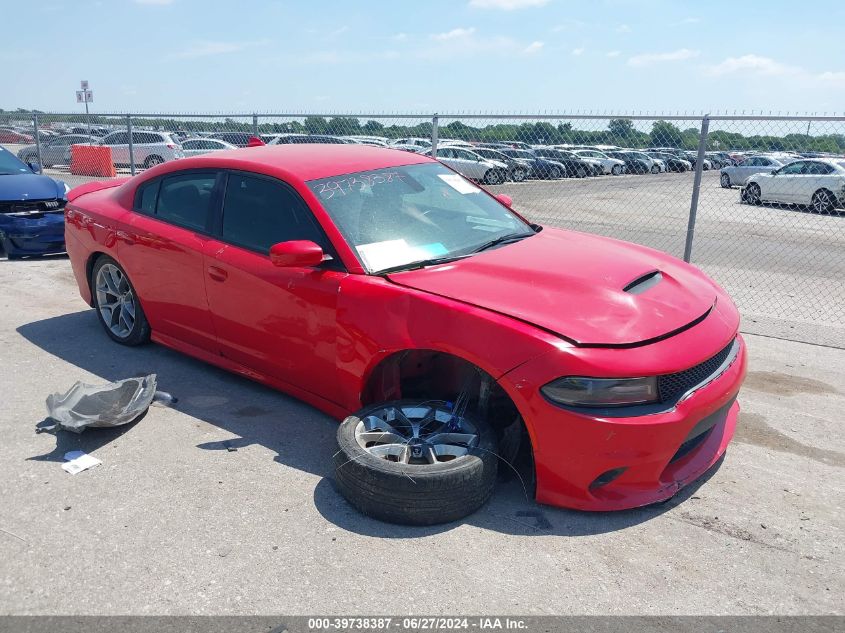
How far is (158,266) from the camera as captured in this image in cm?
488

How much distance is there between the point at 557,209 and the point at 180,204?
11.4 meters

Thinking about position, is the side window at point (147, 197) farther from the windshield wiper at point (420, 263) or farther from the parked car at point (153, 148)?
the parked car at point (153, 148)

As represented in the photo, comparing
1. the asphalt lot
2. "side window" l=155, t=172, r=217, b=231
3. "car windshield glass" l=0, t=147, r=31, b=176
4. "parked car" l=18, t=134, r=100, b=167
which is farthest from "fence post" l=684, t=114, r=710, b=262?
"parked car" l=18, t=134, r=100, b=167

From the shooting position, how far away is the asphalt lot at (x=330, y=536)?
2.74 metres

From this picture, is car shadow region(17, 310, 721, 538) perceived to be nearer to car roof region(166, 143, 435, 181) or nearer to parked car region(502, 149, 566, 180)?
car roof region(166, 143, 435, 181)

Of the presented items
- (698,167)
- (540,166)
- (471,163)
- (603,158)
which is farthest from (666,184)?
(603,158)

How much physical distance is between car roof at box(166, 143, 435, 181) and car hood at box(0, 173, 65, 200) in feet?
15.5

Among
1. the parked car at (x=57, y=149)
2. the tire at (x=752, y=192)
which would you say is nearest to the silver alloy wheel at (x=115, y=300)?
the tire at (x=752, y=192)

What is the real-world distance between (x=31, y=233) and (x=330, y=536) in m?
7.32

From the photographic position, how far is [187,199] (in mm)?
4840

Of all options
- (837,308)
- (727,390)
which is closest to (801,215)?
(837,308)

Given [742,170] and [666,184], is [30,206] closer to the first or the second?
[666,184]

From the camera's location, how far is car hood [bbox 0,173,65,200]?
8.61 m

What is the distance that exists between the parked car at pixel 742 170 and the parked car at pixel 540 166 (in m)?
9.57
